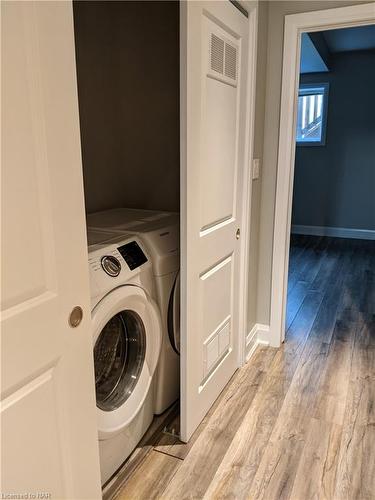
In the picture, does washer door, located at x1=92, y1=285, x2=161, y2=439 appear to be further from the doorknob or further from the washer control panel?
the doorknob

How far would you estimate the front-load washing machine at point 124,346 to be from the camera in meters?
1.60

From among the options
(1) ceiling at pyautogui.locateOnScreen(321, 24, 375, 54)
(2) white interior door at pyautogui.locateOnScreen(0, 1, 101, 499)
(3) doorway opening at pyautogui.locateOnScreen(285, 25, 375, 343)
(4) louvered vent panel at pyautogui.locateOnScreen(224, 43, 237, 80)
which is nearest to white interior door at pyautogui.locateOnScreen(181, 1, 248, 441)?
(4) louvered vent panel at pyautogui.locateOnScreen(224, 43, 237, 80)

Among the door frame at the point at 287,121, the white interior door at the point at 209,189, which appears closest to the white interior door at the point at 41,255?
the white interior door at the point at 209,189

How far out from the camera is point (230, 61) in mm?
1975

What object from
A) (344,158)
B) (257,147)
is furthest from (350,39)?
(257,147)

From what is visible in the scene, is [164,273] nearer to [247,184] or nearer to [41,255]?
[247,184]

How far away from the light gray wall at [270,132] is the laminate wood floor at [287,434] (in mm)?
467

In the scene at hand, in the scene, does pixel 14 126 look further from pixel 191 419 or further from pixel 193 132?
pixel 191 419

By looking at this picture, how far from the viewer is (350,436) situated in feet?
6.61

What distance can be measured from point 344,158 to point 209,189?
4.54 meters

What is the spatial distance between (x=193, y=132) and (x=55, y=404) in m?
1.11

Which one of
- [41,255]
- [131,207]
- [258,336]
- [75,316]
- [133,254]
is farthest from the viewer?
[258,336]

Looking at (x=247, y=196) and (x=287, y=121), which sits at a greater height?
(x=287, y=121)

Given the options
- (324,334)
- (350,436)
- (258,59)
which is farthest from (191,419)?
(258,59)
